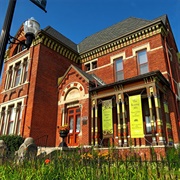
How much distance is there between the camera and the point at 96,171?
376 cm

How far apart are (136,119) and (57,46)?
10.8 meters

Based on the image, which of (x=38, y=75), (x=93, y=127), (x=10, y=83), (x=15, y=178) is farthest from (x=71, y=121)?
(x=15, y=178)

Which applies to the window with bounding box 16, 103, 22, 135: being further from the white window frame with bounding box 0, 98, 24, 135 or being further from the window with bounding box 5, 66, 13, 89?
the window with bounding box 5, 66, 13, 89

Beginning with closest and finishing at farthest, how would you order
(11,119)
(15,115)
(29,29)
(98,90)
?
1. (29,29)
2. (98,90)
3. (15,115)
4. (11,119)

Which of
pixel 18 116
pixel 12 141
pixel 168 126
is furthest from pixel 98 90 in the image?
pixel 18 116

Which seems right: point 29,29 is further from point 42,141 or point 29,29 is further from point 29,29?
point 42,141

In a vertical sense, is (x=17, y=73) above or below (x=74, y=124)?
above

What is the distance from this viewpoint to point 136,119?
1127cm

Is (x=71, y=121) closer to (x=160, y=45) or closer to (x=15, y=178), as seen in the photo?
(x=160, y=45)

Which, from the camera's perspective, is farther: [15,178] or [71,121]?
[71,121]

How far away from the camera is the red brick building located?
12375mm

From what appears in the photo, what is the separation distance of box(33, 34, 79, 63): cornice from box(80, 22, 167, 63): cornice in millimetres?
898

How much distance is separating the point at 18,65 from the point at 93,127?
34.9 ft

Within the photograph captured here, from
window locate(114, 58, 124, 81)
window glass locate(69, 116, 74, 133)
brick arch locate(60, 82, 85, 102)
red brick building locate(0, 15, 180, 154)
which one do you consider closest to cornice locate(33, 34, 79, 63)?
red brick building locate(0, 15, 180, 154)
